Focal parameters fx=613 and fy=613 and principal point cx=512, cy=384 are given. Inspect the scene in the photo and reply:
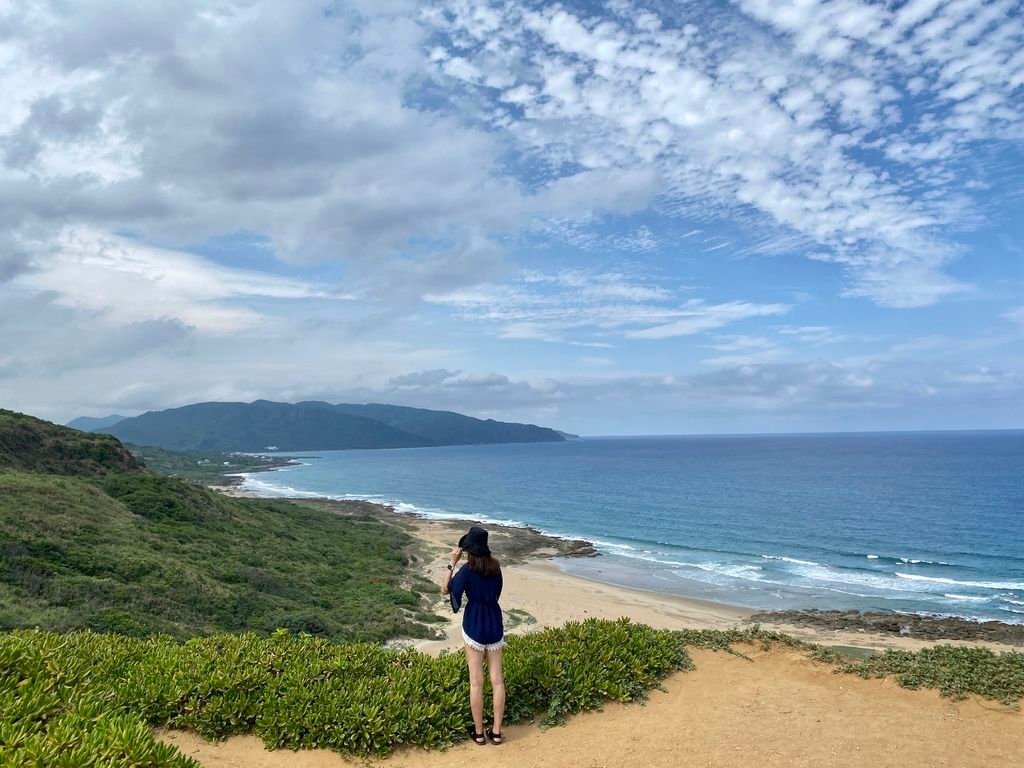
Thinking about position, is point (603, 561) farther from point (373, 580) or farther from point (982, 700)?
point (982, 700)

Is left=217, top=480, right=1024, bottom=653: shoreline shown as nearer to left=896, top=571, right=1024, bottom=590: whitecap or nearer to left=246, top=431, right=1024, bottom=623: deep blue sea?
left=246, top=431, right=1024, bottom=623: deep blue sea

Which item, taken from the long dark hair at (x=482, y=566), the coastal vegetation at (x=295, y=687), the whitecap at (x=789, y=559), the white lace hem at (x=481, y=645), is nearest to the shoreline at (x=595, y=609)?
the coastal vegetation at (x=295, y=687)

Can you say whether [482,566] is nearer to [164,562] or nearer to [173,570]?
[173,570]

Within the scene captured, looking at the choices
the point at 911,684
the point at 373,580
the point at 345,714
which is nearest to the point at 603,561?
the point at 373,580

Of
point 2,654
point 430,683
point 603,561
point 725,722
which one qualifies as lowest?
point 603,561

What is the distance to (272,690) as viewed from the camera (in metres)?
7.07

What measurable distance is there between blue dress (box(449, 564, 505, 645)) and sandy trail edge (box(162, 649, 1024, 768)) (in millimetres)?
1237

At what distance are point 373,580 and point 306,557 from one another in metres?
5.75

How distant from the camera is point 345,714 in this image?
6.67m

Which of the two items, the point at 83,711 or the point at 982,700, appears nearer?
the point at 83,711

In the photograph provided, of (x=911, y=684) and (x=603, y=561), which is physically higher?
(x=911, y=684)

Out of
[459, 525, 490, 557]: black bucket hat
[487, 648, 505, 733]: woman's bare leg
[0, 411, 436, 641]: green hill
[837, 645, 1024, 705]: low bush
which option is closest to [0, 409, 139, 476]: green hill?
[0, 411, 436, 641]: green hill

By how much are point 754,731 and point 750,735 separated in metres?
0.15

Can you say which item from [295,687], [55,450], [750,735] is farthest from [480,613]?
[55,450]
